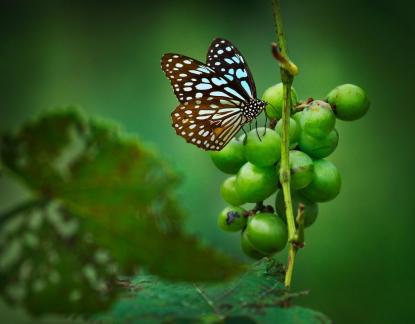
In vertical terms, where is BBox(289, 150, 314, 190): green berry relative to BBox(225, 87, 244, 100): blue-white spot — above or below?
below

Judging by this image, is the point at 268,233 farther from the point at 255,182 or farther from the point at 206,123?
the point at 206,123

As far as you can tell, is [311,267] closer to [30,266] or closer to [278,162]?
[278,162]

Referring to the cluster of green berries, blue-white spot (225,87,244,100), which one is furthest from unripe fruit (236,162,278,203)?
blue-white spot (225,87,244,100)

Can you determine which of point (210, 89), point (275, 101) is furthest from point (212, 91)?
point (275, 101)

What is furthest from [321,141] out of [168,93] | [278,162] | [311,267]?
[168,93]

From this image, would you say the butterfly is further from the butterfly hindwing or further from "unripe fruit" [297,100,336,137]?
"unripe fruit" [297,100,336,137]
